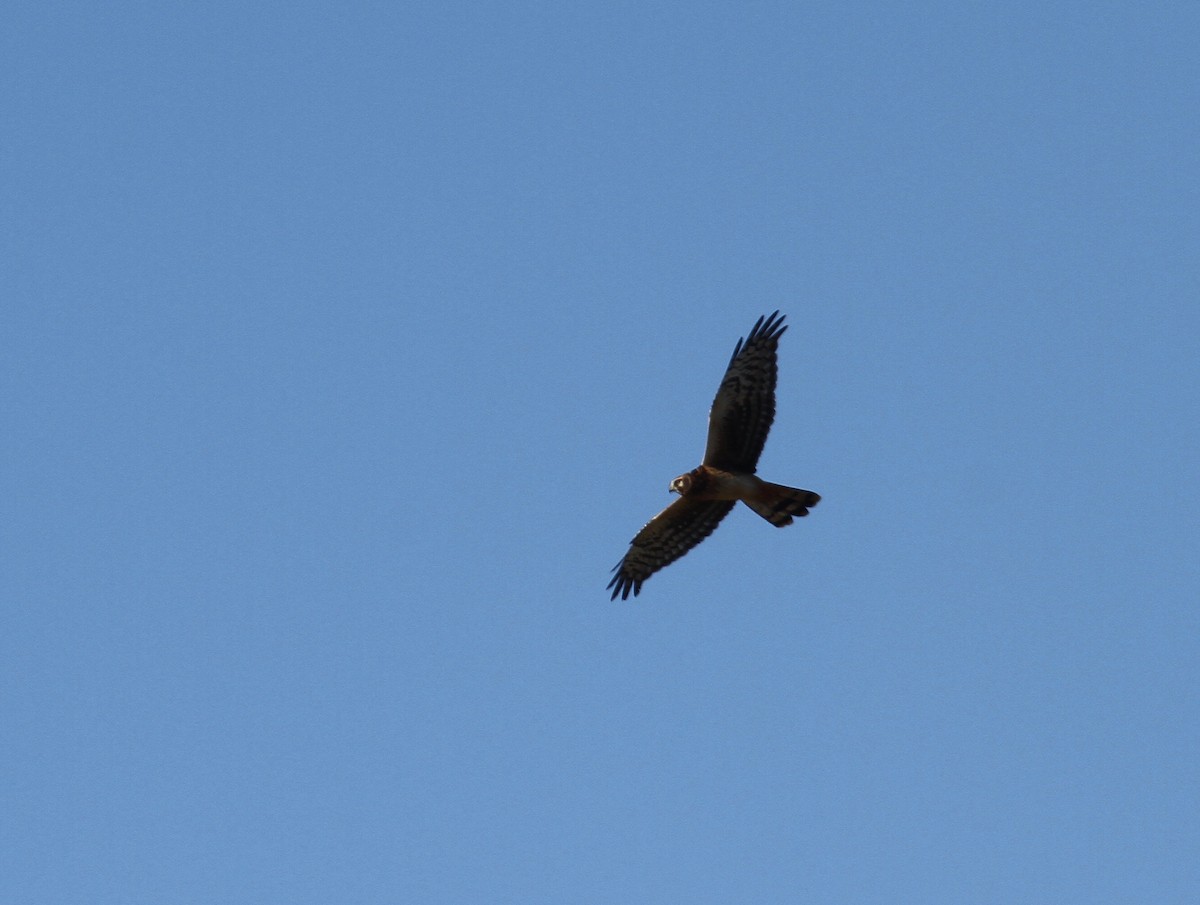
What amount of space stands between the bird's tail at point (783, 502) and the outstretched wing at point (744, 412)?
310mm

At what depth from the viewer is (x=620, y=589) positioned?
21.6 meters

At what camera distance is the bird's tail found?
19.8 metres

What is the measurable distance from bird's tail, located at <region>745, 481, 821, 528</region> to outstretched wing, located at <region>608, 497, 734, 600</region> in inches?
25.4

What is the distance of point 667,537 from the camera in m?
21.2

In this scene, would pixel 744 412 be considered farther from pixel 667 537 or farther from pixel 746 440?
pixel 667 537

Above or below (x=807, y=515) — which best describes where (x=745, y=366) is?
above

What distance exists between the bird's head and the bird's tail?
716 millimetres

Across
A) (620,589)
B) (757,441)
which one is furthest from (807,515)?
(620,589)

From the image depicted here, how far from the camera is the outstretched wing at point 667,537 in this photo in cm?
2081

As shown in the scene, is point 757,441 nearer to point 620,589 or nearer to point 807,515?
point 807,515

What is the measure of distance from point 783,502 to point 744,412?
1.02 m

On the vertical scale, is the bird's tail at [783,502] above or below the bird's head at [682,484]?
below

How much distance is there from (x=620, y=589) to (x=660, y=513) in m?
1.26

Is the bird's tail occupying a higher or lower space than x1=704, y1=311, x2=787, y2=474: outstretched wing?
lower
